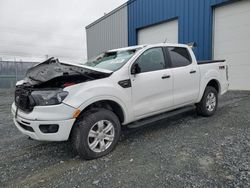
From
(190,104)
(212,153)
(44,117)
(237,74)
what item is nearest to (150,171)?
Answer: (212,153)

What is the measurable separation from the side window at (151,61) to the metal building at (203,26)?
5.83 meters

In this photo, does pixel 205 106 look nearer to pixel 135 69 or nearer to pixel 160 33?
pixel 135 69

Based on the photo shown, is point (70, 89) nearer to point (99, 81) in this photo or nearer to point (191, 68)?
point (99, 81)

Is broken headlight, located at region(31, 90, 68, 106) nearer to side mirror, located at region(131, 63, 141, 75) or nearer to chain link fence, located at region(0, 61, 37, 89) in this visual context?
side mirror, located at region(131, 63, 141, 75)

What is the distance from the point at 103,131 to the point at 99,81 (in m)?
0.78

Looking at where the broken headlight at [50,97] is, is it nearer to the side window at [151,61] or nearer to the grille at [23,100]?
the grille at [23,100]

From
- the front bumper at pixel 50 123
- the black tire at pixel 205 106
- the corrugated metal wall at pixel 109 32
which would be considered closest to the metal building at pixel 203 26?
the corrugated metal wall at pixel 109 32

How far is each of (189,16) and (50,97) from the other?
9.04 m

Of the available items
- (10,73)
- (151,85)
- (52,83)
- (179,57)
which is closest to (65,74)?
(52,83)

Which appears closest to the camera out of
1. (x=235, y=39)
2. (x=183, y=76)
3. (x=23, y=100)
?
(x=23, y=100)

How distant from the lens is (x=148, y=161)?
3039 mm

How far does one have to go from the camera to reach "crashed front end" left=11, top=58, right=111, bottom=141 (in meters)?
2.86

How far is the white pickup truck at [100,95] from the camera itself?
9.53 ft

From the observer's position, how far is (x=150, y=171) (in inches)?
109
